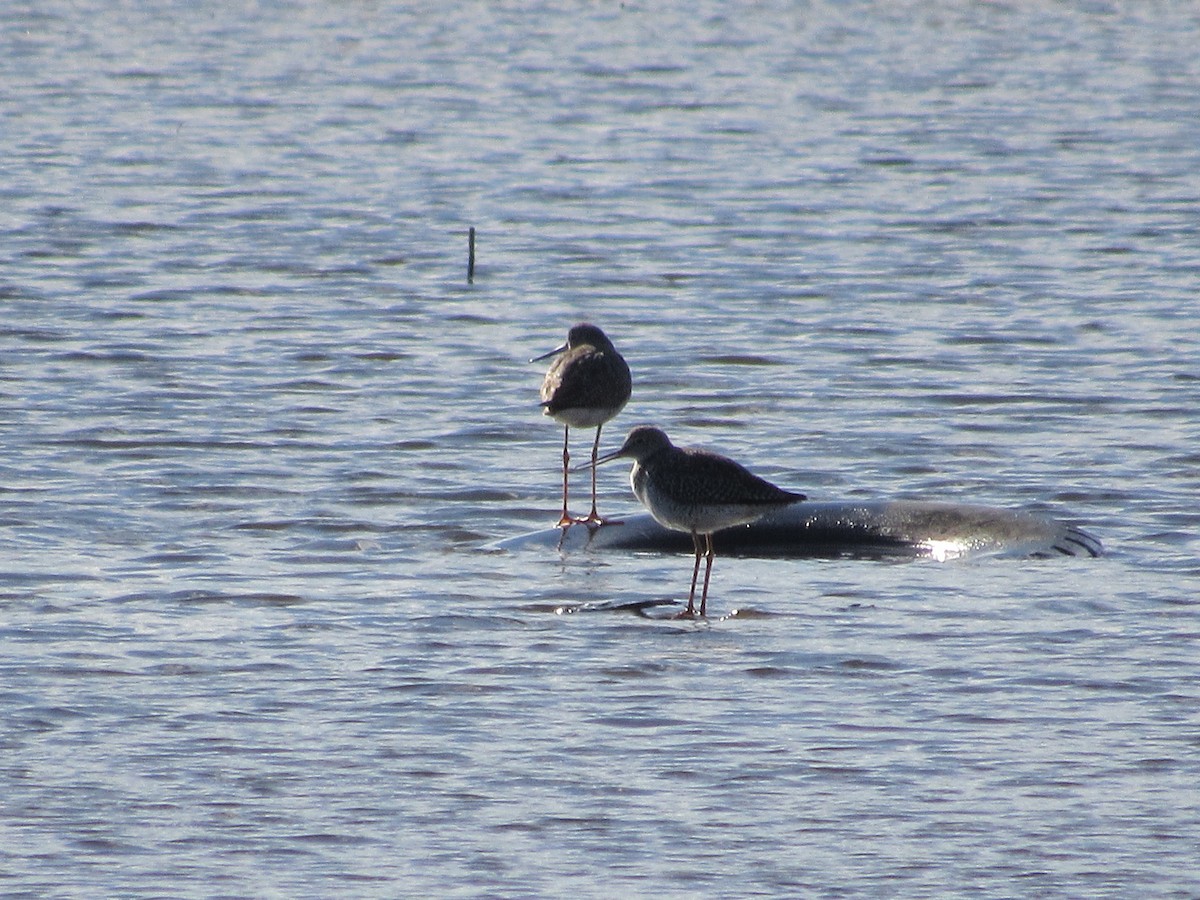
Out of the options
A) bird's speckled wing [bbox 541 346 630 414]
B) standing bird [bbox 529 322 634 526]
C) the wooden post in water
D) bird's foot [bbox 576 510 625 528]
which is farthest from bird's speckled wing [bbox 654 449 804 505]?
the wooden post in water

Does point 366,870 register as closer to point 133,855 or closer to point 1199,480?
point 133,855

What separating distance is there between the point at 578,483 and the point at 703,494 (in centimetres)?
241

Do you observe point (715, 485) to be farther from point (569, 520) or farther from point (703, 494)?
point (569, 520)

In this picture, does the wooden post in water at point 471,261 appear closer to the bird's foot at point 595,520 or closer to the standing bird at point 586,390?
the standing bird at point 586,390

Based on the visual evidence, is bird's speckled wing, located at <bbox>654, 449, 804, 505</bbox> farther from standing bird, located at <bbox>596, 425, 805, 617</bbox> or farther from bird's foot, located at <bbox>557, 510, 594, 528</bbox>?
bird's foot, located at <bbox>557, 510, 594, 528</bbox>

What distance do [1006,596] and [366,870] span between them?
373cm

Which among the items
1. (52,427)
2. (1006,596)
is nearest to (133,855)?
(1006,596)

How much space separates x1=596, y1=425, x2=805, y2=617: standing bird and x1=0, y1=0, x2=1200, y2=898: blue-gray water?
0.27 m

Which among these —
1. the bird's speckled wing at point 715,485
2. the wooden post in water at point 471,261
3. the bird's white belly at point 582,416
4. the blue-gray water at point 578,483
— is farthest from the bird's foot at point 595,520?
the wooden post in water at point 471,261

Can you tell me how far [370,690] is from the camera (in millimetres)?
8273

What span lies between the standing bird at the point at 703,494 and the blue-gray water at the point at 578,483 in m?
0.27

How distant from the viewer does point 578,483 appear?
12.1 meters

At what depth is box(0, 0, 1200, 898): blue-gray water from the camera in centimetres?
703

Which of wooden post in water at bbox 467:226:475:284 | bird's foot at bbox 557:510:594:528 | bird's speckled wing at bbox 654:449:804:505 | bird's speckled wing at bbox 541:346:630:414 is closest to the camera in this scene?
bird's speckled wing at bbox 654:449:804:505
